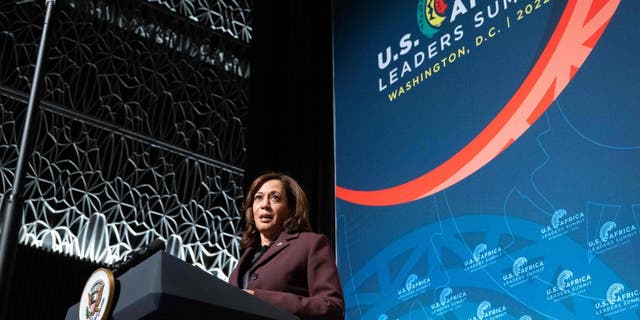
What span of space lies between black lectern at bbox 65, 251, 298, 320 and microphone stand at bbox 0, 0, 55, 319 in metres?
0.47

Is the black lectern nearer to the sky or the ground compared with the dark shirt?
nearer to the ground

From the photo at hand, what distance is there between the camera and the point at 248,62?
540 centimetres

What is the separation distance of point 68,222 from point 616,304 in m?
2.69

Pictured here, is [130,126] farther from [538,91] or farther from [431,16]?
[538,91]

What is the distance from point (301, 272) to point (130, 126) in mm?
3037

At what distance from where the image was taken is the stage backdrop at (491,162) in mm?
3158

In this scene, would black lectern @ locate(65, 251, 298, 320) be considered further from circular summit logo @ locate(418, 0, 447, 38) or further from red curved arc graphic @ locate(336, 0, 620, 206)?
circular summit logo @ locate(418, 0, 447, 38)

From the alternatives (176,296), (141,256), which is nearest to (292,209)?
(141,256)

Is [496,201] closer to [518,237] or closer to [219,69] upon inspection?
[518,237]

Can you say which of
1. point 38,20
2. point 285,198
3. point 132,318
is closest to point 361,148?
point 38,20

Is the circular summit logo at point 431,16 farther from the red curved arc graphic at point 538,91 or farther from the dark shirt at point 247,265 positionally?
the dark shirt at point 247,265

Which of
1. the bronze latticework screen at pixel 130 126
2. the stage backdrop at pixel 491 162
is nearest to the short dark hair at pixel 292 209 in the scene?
the stage backdrop at pixel 491 162

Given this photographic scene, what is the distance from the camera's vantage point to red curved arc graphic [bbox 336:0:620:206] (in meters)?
3.36

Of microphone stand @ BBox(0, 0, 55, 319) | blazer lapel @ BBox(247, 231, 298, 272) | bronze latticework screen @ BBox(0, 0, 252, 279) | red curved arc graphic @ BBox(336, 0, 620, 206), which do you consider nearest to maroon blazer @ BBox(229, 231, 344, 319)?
blazer lapel @ BBox(247, 231, 298, 272)
